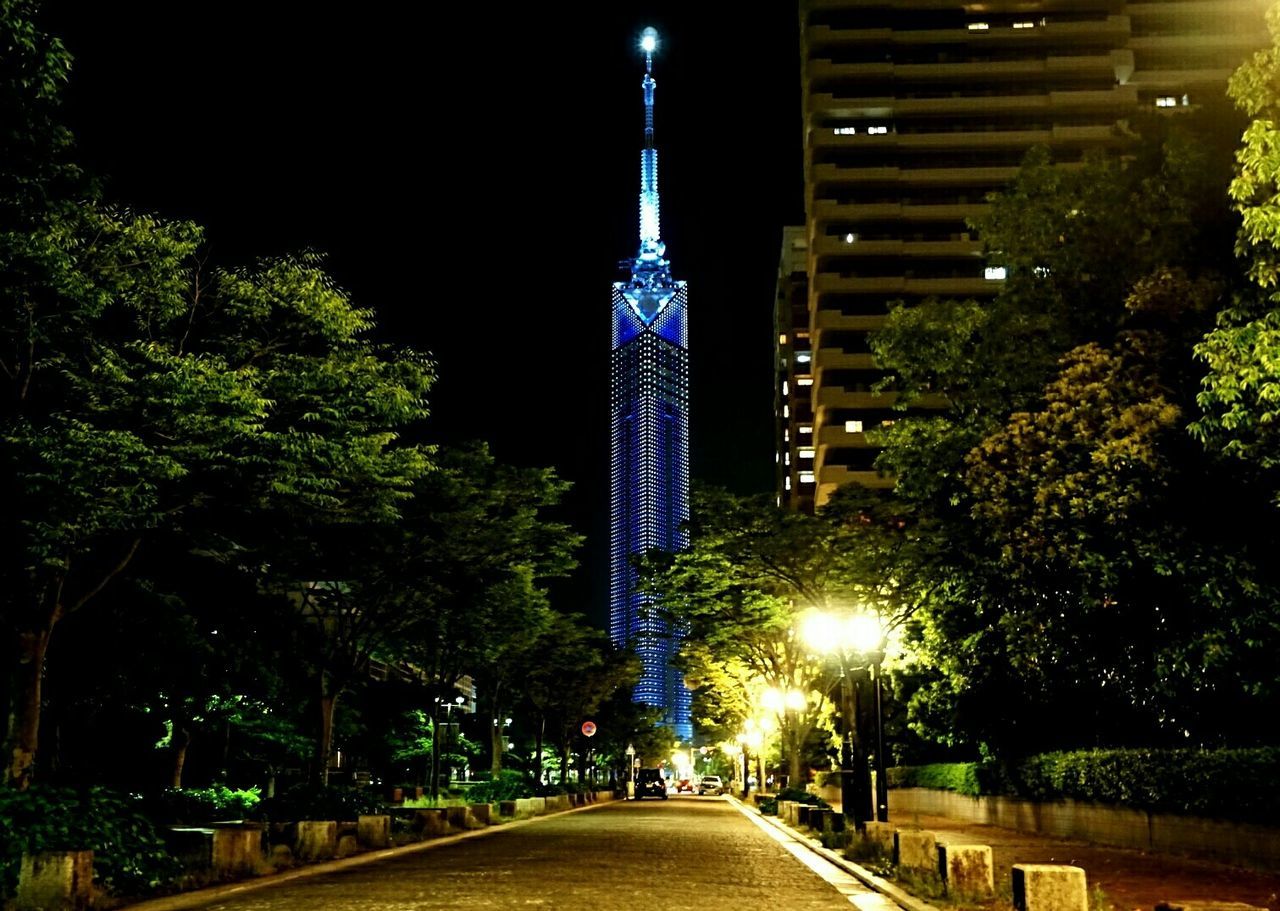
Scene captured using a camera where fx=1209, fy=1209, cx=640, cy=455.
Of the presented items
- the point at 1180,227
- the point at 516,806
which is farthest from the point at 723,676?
the point at 1180,227

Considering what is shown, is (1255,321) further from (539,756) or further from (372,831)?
(539,756)

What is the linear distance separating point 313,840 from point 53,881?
22.1ft

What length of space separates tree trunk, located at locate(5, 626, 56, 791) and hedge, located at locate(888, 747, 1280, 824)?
14838mm

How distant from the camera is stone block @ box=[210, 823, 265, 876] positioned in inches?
543

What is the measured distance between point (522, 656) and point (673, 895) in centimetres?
3115

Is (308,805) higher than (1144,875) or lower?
higher

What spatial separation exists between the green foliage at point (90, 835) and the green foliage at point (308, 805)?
250 inches

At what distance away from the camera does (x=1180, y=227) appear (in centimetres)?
1584

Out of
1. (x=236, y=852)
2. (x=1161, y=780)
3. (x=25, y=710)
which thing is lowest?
(x=236, y=852)

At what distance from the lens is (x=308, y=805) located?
19359 millimetres

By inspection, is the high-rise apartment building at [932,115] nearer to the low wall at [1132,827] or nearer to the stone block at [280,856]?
the low wall at [1132,827]

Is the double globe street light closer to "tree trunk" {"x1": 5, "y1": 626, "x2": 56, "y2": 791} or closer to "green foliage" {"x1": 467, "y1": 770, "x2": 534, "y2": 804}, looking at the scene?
"green foliage" {"x1": 467, "y1": 770, "x2": 534, "y2": 804}

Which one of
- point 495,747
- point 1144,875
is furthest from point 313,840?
point 495,747

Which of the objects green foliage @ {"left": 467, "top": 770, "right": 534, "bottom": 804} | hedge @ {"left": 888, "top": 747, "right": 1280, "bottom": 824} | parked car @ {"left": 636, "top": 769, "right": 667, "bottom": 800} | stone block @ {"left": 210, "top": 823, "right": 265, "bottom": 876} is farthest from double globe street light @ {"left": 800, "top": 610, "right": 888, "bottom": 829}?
parked car @ {"left": 636, "top": 769, "right": 667, "bottom": 800}
